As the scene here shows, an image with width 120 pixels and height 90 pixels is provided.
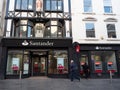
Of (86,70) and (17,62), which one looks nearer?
(86,70)

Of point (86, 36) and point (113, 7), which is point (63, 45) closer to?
point (86, 36)

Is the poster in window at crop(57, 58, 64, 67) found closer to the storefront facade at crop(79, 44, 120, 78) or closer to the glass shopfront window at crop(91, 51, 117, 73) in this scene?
the storefront facade at crop(79, 44, 120, 78)

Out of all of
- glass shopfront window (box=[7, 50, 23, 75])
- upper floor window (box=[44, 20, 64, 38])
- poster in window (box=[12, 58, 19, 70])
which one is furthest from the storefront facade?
poster in window (box=[12, 58, 19, 70])

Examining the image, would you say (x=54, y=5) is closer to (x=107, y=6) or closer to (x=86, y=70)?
(x=107, y=6)

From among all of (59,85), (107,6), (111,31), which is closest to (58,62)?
(59,85)

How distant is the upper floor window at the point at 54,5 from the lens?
16.8 metres

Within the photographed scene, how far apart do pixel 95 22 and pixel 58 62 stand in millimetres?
5989

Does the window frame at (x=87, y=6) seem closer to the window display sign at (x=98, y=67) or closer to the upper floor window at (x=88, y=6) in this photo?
the upper floor window at (x=88, y=6)

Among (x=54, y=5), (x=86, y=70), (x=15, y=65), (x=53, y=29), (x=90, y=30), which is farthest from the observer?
(x=54, y=5)

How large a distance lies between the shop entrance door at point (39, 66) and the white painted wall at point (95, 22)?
14.2 feet

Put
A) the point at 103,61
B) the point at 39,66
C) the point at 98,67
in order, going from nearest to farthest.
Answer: the point at 98,67 < the point at 103,61 < the point at 39,66

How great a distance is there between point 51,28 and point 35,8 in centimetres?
277

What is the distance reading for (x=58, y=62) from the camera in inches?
627

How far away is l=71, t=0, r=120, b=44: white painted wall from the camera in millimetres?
16297
